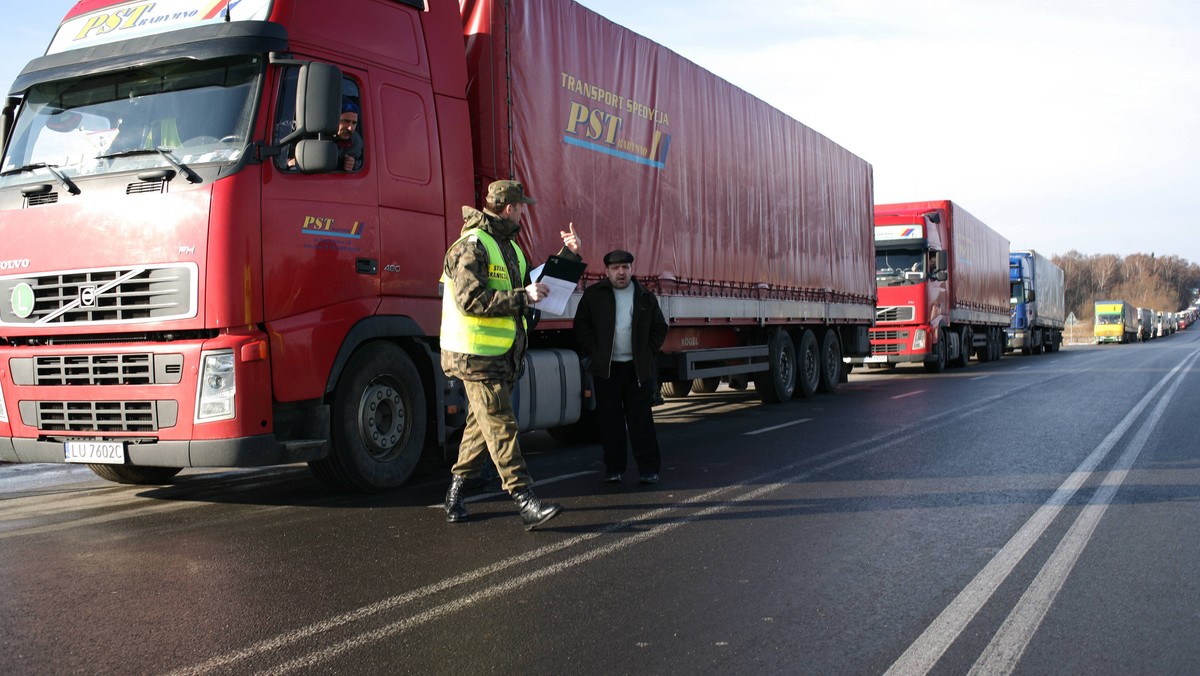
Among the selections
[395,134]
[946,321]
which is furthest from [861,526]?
[946,321]

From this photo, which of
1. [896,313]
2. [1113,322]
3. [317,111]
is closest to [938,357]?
[896,313]

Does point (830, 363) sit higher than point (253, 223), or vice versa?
point (253, 223)

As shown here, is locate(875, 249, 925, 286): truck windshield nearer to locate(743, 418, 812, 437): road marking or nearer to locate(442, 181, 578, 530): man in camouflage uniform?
locate(743, 418, 812, 437): road marking

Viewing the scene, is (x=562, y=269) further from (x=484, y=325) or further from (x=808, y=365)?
(x=808, y=365)

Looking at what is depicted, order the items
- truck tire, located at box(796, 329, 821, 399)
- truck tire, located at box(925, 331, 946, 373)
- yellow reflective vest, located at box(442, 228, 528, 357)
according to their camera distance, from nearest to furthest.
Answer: yellow reflective vest, located at box(442, 228, 528, 357), truck tire, located at box(796, 329, 821, 399), truck tire, located at box(925, 331, 946, 373)

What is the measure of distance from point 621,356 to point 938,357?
1722 centimetres

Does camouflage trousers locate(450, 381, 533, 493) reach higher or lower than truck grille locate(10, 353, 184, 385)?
lower

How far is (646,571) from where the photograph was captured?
191 inches

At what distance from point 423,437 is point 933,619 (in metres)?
4.14

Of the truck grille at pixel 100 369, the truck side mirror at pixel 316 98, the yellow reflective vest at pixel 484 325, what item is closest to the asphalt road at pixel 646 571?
the truck grille at pixel 100 369

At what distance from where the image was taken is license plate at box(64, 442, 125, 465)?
611 centimetres

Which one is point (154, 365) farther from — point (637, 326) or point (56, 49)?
point (637, 326)

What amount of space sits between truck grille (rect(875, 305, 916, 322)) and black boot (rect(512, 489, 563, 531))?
17.7 metres

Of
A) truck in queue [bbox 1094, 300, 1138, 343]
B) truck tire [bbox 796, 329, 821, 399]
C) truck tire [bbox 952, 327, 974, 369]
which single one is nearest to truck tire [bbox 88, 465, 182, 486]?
truck tire [bbox 796, 329, 821, 399]
